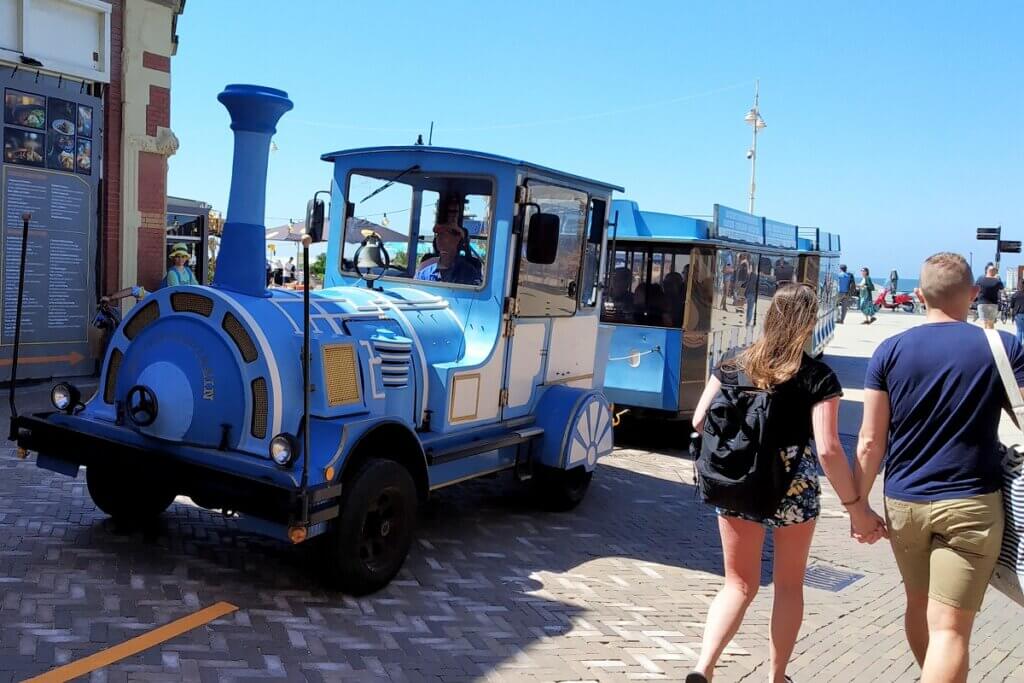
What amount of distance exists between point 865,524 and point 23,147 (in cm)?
937

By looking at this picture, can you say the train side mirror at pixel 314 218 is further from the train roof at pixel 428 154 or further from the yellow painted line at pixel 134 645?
the yellow painted line at pixel 134 645

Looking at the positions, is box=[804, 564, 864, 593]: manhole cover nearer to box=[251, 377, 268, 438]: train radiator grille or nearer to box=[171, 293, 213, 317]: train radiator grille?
box=[251, 377, 268, 438]: train radiator grille

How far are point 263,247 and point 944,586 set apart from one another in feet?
11.3

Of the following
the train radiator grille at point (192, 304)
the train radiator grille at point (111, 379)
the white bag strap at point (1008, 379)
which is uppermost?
the white bag strap at point (1008, 379)

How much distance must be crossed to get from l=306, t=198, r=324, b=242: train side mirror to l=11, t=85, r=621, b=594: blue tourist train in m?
0.01

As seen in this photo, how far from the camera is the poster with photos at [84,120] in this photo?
10.3 metres

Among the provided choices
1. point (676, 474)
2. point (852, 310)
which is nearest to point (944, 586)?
point (676, 474)

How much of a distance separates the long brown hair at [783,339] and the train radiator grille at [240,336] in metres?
2.32

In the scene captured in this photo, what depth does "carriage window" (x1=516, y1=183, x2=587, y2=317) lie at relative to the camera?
5961 millimetres

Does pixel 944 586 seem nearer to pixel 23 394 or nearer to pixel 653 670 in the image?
pixel 653 670

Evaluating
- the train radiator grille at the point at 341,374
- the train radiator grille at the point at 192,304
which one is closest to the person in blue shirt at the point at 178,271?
the train radiator grille at the point at 192,304

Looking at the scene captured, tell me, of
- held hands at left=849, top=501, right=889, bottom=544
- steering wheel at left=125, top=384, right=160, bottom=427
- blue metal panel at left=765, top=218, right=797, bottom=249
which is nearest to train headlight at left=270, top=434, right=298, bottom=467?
steering wheel at left=125, top=384, right=160, bottom=427

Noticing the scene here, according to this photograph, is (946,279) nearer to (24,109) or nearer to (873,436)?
(873,436)

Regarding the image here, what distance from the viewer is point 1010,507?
126 inches
